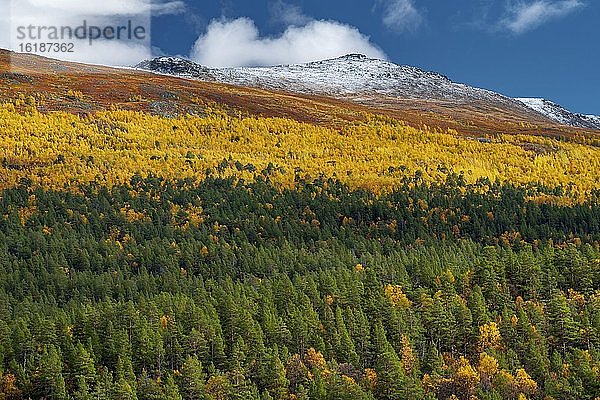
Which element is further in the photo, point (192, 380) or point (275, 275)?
point (275, 275)

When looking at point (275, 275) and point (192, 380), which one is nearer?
point (192, 380)

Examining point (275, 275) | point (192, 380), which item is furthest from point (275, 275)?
point (192, 380)

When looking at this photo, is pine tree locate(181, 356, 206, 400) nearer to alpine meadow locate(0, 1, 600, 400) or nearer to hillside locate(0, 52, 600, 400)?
alpine meadow locate(0, 1, 600, 400)

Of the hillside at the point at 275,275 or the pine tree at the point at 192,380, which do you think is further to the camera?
the hillside at the point at 275,275

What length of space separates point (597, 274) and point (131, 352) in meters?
88.5

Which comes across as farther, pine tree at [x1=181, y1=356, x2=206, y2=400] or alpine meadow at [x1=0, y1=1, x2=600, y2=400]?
alpine meadow at [x1=0, y1=1, x2=600, y2=400]

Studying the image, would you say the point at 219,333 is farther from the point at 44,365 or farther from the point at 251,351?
the point at 44,365

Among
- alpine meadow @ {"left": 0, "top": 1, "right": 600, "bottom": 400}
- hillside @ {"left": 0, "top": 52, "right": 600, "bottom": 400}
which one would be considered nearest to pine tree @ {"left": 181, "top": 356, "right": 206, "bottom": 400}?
alpine meadow @ {"left": 0, "top": 1, "right": 600, "bottom": 400}

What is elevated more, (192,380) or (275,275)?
(275,275)

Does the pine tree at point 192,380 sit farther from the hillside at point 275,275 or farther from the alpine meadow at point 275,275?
the hillside at point 275,275

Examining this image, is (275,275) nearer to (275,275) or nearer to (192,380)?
(275,275)

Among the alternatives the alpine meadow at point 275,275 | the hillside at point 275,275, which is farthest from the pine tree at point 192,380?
the hillside at point 275,275

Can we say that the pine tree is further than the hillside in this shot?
No

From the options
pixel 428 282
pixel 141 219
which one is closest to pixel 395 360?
pixel 428 282
